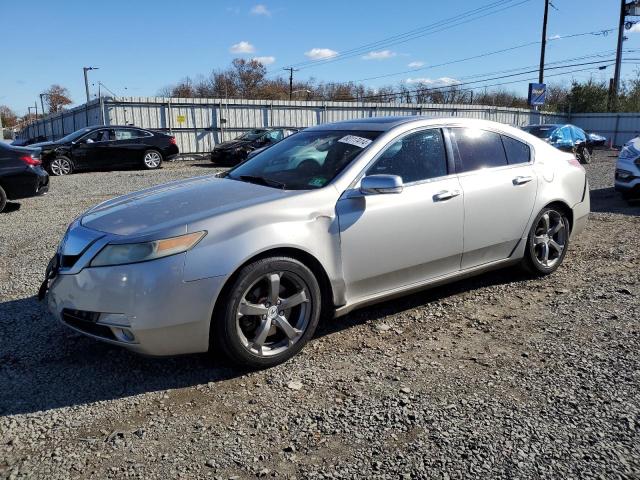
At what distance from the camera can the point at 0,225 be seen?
26.8 feet

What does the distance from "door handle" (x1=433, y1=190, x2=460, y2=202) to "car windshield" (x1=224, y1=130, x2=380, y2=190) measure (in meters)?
0.65

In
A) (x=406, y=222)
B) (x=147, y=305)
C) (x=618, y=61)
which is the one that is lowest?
(x=147, y=305)

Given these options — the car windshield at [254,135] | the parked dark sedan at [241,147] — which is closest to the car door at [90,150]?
the parked dark sedan at [241,147]

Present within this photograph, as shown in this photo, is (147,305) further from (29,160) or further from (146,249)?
(29,160)

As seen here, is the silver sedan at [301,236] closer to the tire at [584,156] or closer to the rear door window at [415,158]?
the rear door window at [415,158]

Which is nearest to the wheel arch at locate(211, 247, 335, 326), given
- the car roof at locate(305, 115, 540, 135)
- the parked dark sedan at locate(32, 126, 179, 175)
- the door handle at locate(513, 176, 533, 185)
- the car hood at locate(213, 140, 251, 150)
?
the car roof at locate(305, 115, 540, 135)

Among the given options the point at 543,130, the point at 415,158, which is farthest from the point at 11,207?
the point at 543,130

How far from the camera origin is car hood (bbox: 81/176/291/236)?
3.22 meters

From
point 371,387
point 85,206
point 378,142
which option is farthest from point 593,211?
point 85,206

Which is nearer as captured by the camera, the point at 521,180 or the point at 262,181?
the point at 262,181

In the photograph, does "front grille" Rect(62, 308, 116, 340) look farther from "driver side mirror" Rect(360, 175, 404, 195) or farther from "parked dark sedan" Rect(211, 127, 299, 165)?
"parked dark sedan" Rect(211, 127, 299, 165)

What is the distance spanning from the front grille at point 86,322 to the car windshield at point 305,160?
1.48 m

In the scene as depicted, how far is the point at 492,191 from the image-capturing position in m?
4.40

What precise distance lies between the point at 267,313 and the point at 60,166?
1553 centimetres
